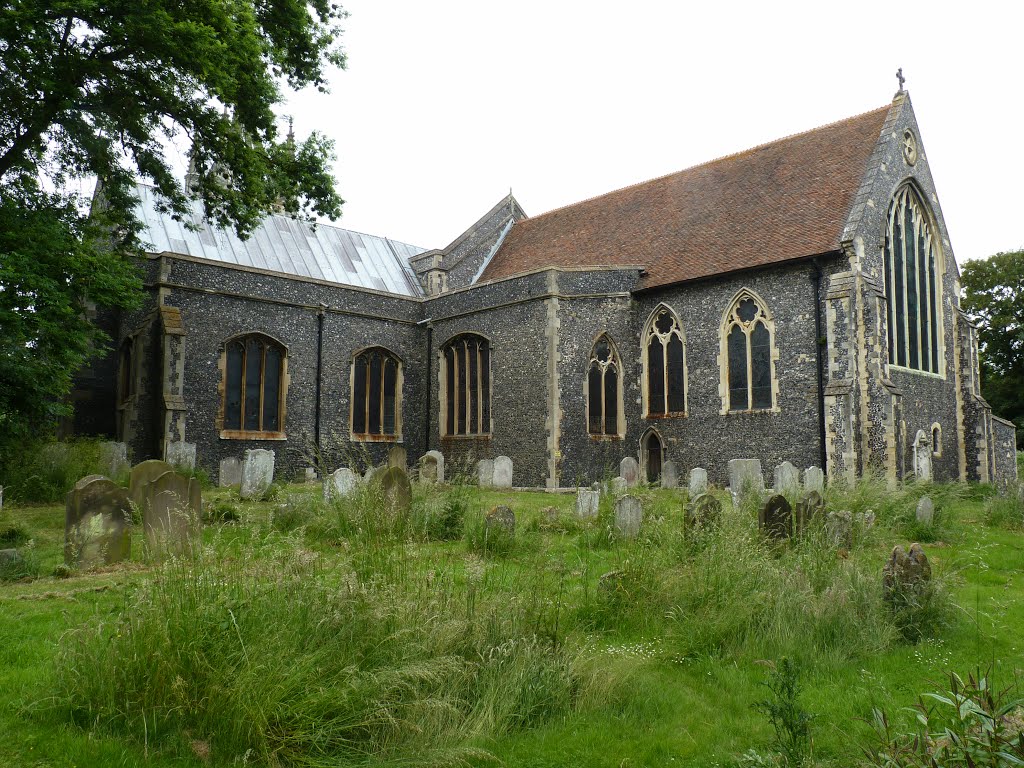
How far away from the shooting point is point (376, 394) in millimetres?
18891

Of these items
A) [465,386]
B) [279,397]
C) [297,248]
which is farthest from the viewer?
[297,248]

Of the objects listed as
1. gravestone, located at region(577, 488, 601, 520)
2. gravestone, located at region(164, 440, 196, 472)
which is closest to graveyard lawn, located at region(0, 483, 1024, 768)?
gravestone, located at region(577, 488, 601, 520)

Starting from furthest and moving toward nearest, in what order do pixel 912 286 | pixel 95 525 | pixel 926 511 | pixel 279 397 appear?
1. pixel 279 397
2. pixel 912 286
3. pixel 926 511
4. pixel 95 525

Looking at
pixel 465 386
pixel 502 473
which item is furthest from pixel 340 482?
pixel 465 386

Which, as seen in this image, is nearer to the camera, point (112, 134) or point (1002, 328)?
point (112, 134)

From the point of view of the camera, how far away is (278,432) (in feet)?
55.9

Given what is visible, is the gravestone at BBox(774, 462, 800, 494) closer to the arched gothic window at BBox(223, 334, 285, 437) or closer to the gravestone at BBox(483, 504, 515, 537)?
the gravestone at BBox(483, 504, 515, 537)

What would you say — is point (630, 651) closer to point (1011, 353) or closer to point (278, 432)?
point (278, 432)

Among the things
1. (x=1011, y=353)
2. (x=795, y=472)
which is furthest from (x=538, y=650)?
(x=1011, y=353)

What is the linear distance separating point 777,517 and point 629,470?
29.3ft

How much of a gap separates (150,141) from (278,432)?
7.28 metres

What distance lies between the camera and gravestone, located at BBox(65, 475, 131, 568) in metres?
6.47

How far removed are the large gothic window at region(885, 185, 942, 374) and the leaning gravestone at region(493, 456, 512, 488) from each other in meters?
8.59

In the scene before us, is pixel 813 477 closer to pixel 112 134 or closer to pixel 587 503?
pixel 587 503
